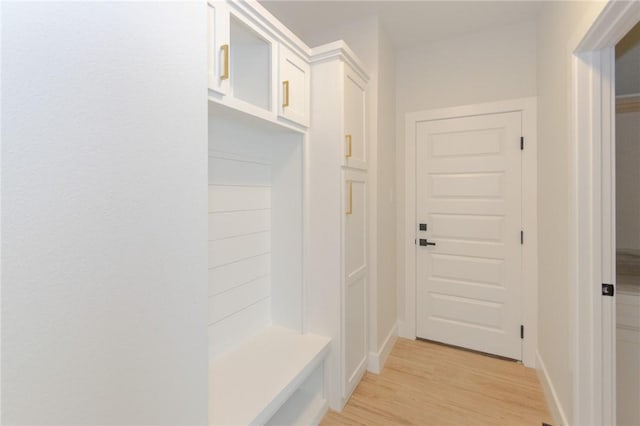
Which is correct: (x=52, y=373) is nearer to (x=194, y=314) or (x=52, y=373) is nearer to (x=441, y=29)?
(x=194, y=314)

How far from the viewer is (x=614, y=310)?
1439mm

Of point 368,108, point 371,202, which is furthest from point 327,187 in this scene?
point 368,108

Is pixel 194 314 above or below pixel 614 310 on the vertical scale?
above

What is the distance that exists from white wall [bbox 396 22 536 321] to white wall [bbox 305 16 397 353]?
239 mm

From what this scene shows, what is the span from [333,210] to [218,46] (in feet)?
3.52

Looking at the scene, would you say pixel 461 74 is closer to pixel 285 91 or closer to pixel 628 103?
pixel 628 103

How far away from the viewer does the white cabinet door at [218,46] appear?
126 cm

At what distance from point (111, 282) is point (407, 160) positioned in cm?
266

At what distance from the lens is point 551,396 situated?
1.93 meters

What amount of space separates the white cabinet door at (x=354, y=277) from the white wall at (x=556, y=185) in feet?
3.91

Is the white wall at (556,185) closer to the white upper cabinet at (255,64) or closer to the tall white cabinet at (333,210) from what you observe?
the tall white cabinet at (333,210)

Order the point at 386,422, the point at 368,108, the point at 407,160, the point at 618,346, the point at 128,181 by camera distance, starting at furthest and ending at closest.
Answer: the point at 407,160 < the point at 368,108 < the point at 386,422 < the point at 618,346 < the point at 128,181

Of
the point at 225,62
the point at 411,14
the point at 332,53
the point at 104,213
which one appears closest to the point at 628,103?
the point at 411,14

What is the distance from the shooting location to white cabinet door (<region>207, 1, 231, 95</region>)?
49.5 inches
